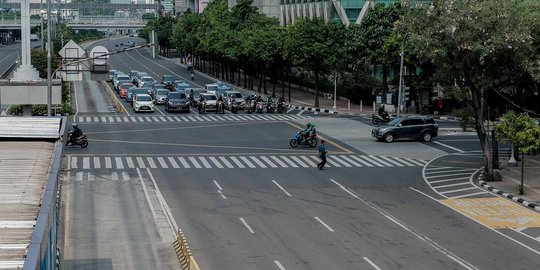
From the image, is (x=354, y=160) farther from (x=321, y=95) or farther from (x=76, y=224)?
(x=321, y=95)

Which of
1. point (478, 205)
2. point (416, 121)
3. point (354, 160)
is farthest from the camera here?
point (416, 121)

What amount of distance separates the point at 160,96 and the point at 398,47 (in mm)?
24198

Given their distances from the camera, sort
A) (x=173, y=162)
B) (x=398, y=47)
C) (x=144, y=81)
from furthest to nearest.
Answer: (x=144, y=81)
(x=398, y=47)
(x=173, y=162)

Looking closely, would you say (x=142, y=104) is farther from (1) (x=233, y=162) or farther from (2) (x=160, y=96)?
(1) (x=233, y=162)

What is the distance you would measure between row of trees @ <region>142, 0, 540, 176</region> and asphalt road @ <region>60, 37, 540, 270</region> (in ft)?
16.9

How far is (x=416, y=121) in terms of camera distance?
59031mm

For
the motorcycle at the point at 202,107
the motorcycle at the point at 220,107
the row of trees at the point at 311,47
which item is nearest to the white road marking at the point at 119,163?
the motorcycle at the point at 202,107

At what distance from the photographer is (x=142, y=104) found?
7975 centimetres

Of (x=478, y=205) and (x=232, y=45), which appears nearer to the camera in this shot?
(x=478, y=205)

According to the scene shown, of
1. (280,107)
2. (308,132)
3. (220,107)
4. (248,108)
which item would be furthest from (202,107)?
(308,132)

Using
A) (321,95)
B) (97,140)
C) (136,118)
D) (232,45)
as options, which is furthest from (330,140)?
(232,45)

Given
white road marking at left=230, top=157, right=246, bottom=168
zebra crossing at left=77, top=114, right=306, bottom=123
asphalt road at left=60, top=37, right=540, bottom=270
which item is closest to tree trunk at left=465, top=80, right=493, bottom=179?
asphalt road at left=60, top=37, right=540, bottom=270

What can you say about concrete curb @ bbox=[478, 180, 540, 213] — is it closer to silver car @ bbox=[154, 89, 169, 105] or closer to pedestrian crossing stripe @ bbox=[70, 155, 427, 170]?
pedestrian crossing stripe @ bbox=[70, 155, 427, 170]

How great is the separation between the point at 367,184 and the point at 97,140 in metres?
22.5
